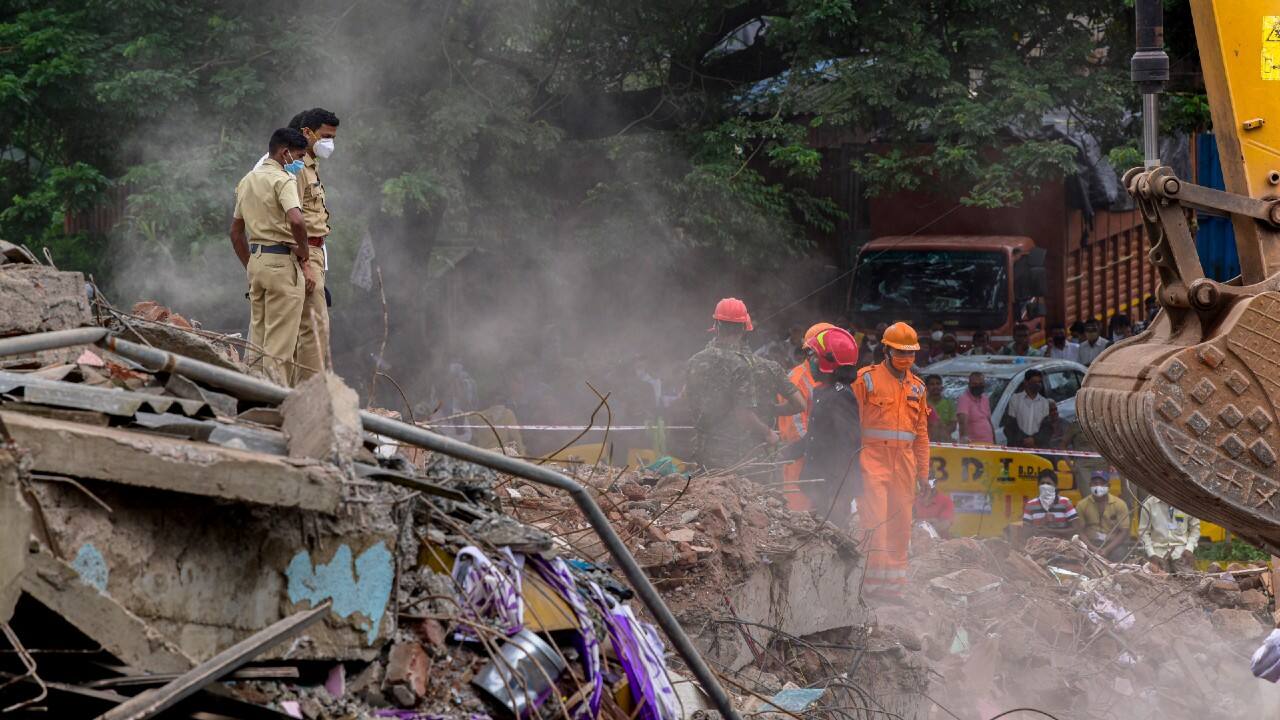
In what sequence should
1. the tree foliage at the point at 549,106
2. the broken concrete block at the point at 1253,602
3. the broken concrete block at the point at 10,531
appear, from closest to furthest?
the broken concrete block at the point at 10,531, the broken concrete block at the point at 1253,602, the tree foliage at the point at 549,106

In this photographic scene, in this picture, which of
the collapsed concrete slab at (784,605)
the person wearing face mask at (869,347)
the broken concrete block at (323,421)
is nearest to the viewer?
the broken concrete block at (323,421)

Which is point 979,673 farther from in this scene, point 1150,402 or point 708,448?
point 1150,402

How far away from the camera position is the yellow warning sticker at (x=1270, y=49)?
5.80 m

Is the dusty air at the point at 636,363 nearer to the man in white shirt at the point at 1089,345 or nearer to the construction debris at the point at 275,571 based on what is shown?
the construction debris at the point at 275,571

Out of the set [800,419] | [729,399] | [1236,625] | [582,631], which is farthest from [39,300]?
[1236,625]

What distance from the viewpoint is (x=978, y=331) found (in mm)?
18312

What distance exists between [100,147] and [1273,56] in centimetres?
1312

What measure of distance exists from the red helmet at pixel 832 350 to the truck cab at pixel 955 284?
857 centimetres

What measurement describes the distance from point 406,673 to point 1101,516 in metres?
9.85

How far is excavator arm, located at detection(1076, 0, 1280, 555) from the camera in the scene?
5.34 metres

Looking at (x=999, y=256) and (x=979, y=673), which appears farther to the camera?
(x=999, y=256)

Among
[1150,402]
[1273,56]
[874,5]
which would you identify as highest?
[874,5]

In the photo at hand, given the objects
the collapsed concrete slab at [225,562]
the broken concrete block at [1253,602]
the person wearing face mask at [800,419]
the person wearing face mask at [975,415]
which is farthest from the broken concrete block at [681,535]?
the person wearing face mask at [975,415]

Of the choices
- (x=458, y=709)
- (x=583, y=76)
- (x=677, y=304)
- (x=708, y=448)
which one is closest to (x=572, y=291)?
(x=677, y=304)
